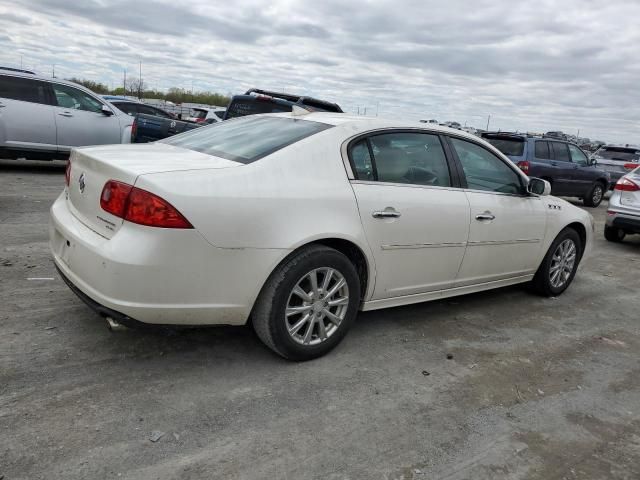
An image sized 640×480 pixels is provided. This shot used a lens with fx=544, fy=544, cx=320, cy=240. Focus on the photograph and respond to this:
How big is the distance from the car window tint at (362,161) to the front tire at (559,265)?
2.46m

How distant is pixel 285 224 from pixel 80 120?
348 inches

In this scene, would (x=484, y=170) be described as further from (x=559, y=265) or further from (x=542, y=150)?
(x=542, y=150)

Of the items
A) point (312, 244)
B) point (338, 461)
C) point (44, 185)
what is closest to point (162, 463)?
point (338, 461)

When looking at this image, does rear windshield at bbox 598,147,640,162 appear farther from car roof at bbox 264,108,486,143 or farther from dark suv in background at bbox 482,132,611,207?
car roof at bbox 264,108,486,143

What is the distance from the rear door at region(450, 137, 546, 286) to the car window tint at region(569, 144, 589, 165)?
10.1 m

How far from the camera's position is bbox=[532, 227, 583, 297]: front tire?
5258 millimetres

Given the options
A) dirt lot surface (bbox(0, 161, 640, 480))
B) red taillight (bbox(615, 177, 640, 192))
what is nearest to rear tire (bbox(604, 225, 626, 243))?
red taillight (bbox(615, 177, 640, 192))

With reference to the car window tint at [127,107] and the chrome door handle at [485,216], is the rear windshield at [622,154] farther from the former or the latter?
the chrome door handle at [485,216]

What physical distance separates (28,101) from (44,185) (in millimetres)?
1943

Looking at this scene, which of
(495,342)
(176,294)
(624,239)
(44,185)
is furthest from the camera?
(624,239)

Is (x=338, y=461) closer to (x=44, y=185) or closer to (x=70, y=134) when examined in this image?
(x=44, y=185)

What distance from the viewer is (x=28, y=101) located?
9.88 m

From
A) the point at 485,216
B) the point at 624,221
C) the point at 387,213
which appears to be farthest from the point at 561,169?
the point at 387,213

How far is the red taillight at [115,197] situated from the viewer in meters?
2.88
